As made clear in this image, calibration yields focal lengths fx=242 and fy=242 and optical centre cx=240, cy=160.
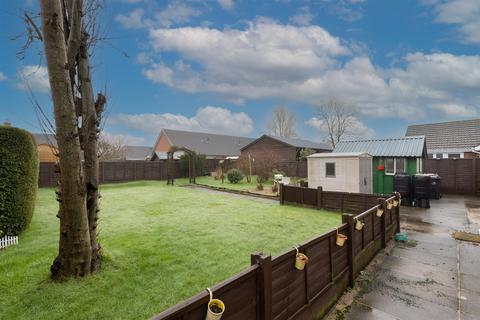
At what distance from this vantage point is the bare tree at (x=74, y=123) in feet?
10.6

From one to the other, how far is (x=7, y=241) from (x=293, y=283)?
582 centimetres

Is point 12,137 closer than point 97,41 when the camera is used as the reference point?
No

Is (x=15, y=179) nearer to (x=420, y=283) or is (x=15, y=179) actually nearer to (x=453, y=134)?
(x=420, y=283)

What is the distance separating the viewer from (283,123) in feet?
129

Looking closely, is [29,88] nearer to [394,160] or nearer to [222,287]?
[222,287]

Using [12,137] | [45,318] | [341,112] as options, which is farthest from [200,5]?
[341,112]

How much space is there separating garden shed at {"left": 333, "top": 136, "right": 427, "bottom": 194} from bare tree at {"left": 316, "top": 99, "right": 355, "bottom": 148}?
21.8m

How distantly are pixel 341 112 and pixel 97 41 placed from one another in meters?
34.7

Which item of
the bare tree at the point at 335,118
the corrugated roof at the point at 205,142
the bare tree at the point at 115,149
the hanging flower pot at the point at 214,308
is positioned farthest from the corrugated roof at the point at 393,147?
the bare tree at the point at 115,149

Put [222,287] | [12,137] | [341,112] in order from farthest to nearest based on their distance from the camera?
[341,112]
[12,137]
[222,287]

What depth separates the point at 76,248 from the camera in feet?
11.4

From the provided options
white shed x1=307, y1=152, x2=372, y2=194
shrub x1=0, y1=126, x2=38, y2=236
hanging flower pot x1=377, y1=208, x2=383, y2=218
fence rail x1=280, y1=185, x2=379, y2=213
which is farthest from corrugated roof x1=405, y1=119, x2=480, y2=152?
shrub x1=0, y1=126, x2=38, y2=236

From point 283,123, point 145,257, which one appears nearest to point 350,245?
point 145,257

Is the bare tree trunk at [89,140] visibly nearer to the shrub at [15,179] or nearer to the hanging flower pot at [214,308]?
the shrub at [15,179]
